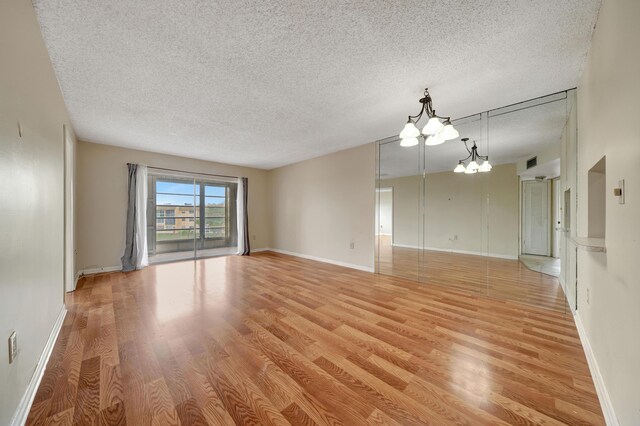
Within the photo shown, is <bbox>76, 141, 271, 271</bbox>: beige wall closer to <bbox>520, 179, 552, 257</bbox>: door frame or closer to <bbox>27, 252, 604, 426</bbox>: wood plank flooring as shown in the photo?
<bbox>27, 252, 604, 426</bbox>: wood plank flooring

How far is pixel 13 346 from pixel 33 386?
1.58 feet

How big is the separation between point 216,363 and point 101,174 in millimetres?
4935

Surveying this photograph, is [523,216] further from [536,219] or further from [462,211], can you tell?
[462,211]

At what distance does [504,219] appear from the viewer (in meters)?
3.53

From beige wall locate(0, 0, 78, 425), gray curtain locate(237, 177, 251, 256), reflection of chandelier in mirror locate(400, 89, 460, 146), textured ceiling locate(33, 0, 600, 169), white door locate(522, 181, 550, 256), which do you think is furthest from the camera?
gray curtain locate(237, 177, 251, 256)

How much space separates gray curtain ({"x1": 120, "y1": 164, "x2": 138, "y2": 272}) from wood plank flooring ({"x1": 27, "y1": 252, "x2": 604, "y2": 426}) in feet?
5.71

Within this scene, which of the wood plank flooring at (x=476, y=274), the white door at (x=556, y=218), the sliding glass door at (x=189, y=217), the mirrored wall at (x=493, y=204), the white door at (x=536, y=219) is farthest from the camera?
the sliding glass door at (x=189, y=217)

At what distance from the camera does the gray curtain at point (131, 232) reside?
183 inches

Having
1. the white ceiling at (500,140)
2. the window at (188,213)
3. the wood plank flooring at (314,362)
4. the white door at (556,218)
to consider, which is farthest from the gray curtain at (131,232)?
the white door at (556,218)

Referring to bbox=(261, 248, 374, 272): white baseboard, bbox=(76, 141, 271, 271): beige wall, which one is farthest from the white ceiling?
bbox=(76, 141, 271, 271): beige wall

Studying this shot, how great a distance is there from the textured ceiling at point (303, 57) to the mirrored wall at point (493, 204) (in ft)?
2.08

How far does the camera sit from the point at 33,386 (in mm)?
1438

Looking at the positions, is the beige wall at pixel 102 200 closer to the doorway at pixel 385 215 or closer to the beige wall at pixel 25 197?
the beige wall at pixel 25 197

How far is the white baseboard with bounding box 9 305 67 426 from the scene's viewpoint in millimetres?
1211
